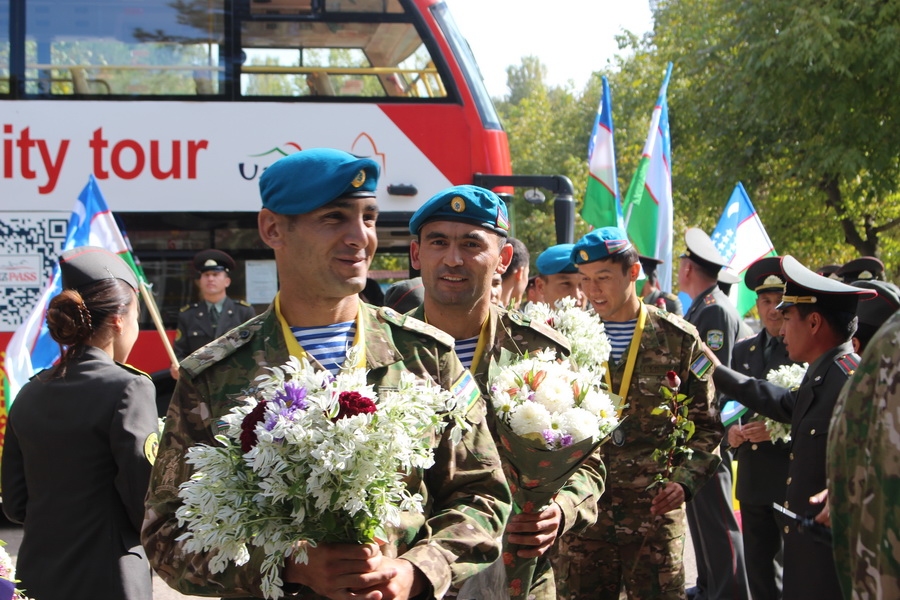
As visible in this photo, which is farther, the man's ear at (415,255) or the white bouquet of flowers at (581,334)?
the white bouquet of flowers at (581,334)

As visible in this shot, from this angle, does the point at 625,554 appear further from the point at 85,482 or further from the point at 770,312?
the point at 85,482

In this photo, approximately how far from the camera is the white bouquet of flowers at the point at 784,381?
5.34m

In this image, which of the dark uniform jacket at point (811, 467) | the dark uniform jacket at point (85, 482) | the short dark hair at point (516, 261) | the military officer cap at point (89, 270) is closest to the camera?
the dark uniform jacket at point (85, 482)

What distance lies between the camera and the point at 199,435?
2486mm

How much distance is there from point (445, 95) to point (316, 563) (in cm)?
786

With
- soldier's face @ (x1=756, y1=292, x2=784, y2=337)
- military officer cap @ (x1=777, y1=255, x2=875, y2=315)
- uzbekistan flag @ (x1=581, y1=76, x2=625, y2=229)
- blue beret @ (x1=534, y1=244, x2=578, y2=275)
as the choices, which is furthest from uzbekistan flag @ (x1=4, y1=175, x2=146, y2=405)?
uzbekistan flag @ (x1=581, y1=76, x2=625, y2=229)

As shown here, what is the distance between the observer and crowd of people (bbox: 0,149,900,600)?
228cm

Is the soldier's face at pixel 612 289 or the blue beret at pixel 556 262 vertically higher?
the blue beret at pixel 556 262

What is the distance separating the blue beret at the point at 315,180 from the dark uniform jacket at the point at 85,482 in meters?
1.23

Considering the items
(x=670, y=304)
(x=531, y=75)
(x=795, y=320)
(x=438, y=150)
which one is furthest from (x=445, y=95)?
(x=531, y=75)

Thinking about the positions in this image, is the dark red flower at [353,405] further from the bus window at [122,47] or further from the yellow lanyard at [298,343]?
the bus window at [122,47]

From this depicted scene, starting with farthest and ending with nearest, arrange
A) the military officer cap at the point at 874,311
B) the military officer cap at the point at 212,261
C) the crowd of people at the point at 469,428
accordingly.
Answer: the military officer cap at the point at 212,261
the military officer cap at the point at 874,311
the crowd of people at the point at 469,428

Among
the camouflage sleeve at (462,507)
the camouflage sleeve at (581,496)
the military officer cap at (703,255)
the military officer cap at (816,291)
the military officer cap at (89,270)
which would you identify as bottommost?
the camouflage sleeve at (581,496)

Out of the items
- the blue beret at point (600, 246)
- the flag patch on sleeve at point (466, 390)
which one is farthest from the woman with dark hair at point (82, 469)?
the blue beret at point (600, 246)
